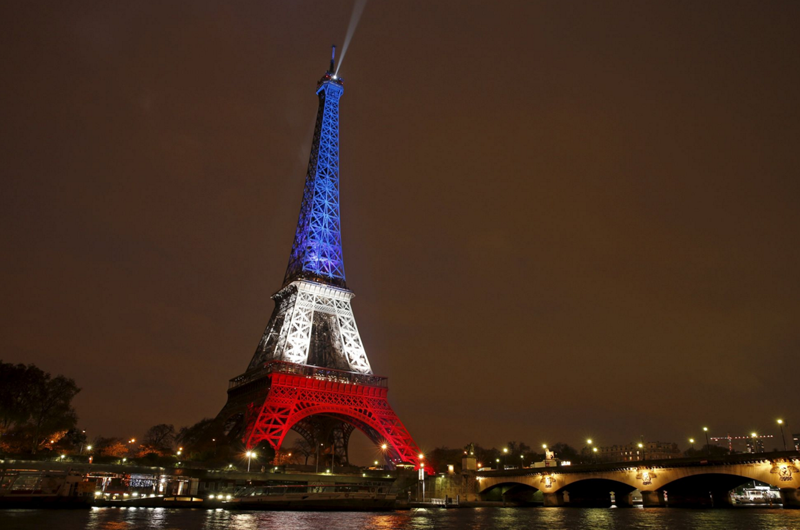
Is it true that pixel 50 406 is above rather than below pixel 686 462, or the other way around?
above

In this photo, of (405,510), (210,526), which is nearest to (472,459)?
(405,510)

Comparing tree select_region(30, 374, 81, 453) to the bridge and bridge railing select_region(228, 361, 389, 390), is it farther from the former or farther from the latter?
the bridge

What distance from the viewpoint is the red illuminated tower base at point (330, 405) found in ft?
220

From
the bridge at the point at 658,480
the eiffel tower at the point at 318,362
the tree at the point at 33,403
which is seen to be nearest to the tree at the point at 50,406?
the tree at the point at 33,403

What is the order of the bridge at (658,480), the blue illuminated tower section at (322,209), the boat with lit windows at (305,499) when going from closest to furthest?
the bridge at (658,480) < the boat with lit windows at (305,499) < the blue illuminated tower section at (322,209)

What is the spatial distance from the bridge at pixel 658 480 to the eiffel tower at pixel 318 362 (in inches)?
650

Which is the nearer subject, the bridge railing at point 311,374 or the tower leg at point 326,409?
the tower leg at point 326,409

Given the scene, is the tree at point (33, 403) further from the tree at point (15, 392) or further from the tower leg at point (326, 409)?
the tower leg at point (326, 409)

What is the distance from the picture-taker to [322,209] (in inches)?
3885

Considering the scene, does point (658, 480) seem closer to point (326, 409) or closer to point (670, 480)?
point (670, 480)

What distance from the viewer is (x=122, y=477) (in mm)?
72500

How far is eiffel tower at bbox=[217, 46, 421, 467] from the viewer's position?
70688 mm

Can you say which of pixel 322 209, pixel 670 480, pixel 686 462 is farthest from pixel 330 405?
pixel 686 462

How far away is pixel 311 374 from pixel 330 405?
600cm
